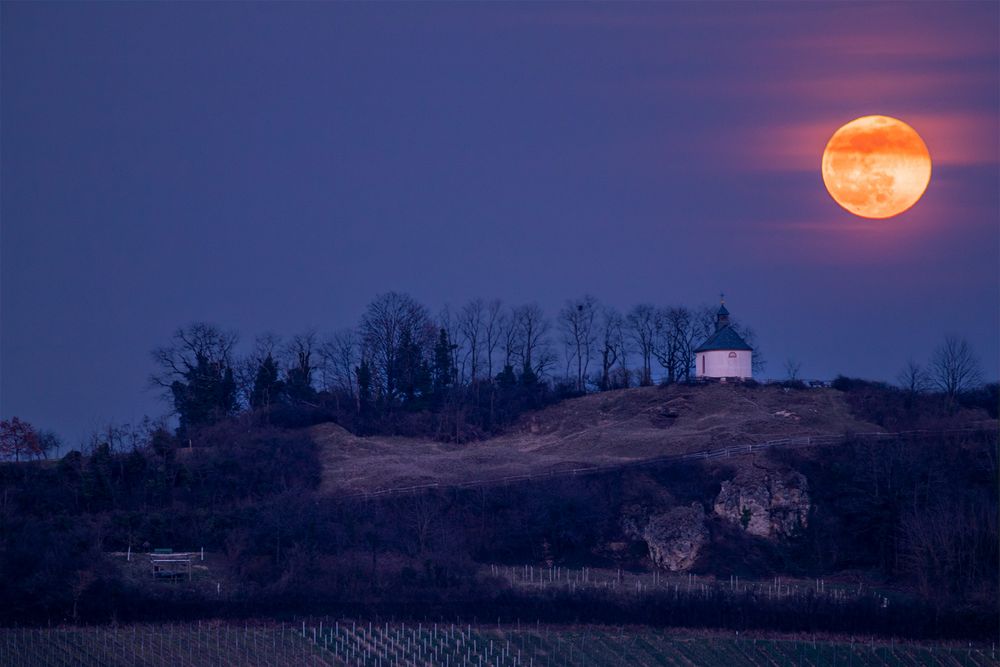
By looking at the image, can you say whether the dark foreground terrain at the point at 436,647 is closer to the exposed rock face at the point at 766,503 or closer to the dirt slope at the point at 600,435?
the exposed rock face at the point at 766,503

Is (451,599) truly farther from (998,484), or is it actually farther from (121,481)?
(998,484)

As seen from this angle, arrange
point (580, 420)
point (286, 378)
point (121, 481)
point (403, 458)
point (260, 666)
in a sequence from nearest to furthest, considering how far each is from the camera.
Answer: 1. point (260, 666)
2. point (121, 481)
3. point (403, 458)
4. point (580, 420)
5. point (286, 378)

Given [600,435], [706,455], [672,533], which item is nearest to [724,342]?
[600,435]

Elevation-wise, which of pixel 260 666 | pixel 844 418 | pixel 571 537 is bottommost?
pixel 260 666

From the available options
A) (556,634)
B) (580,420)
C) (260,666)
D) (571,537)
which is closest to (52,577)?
(260,666)

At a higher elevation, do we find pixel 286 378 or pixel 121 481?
pixel 286 378

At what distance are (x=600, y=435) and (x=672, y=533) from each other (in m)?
13.7

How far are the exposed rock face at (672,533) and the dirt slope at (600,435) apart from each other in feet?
22.4

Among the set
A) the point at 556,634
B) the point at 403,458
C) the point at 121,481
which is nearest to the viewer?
the point at 556,634

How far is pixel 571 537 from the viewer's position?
→ 52156 millimetres

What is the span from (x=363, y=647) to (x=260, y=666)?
134 inches

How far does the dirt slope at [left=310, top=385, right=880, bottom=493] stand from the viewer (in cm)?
5972

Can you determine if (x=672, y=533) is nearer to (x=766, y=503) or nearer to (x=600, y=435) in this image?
(x=766, y=503)

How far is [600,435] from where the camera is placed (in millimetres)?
65188
